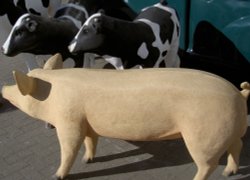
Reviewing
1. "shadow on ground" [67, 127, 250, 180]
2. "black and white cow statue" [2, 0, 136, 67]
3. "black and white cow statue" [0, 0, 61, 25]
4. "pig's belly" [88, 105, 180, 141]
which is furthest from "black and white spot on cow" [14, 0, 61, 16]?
"pig's belly" [88, 105, 180, 141]

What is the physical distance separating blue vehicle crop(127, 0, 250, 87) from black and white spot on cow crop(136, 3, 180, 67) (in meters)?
0.31

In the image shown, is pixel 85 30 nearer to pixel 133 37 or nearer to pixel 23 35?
pixel 133 37

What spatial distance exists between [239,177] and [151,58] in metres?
1.13

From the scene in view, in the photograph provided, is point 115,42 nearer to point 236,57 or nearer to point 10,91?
point 10,91

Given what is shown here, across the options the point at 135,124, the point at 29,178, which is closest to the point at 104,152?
the point at 29,178

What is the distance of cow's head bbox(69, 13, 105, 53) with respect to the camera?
321 centimetres

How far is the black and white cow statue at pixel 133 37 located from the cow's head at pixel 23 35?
0.30m

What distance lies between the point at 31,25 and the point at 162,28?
1.04m

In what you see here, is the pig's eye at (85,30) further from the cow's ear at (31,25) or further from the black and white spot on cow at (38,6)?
the black and white spot on cow at (38,6)

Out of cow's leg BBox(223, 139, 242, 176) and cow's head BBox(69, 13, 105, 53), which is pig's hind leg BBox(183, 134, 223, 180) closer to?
cow's leg BBox(223, 139, 242, 176)

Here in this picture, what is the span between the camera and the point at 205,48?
12.9 ft

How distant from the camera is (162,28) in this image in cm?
347

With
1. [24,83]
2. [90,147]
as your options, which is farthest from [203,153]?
[24,83]

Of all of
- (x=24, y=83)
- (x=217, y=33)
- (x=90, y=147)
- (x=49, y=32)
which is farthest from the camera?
(x=217, y=33)
